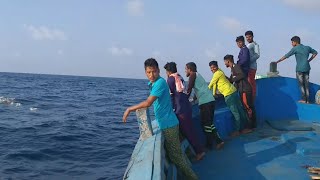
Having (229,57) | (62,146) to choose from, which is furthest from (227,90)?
(62,146)

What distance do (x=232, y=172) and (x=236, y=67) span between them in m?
2.82

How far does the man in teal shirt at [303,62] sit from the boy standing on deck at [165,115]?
5.18 m

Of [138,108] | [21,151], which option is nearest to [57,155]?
[21,151]

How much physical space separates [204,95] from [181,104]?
0.84 meters

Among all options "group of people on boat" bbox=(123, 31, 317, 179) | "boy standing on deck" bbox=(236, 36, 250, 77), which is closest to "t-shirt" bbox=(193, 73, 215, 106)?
"group of people on boat" bbox=(123, 31, 317, 179)

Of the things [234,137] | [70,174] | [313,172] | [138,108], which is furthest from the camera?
[70,174]

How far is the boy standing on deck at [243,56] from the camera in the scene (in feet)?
25.0

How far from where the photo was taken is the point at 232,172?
17.7 feet

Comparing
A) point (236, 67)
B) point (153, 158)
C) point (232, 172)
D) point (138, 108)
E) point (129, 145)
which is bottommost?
point (129, 145)

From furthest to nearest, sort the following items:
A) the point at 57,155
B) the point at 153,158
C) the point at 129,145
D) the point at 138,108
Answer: the point at 129,145, the point at 57,155, the point at 138,108, the point at 153,158

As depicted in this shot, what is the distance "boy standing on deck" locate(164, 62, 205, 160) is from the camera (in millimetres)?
5578

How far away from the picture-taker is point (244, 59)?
25.2 ft

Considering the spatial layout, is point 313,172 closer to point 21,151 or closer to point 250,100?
point 250,100

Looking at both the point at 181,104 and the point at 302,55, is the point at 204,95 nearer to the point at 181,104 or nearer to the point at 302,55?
the point at 181,104
